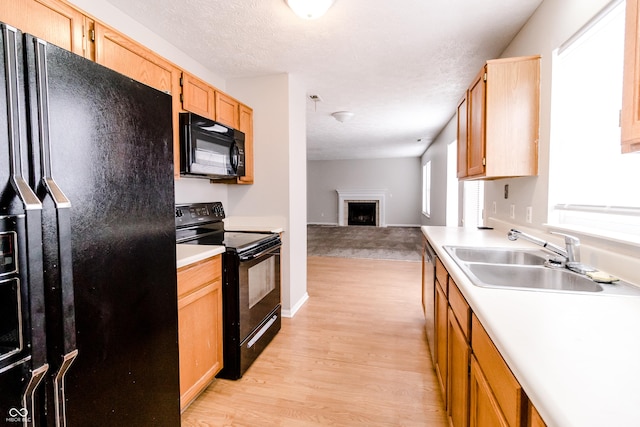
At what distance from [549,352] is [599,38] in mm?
1675

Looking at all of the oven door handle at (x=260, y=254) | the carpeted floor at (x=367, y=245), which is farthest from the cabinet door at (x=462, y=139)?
the carpeted floor at (x=367, y=245)

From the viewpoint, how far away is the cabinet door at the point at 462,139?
255 cm

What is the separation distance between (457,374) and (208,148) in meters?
2.07

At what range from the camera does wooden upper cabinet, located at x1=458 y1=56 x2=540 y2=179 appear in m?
1.95

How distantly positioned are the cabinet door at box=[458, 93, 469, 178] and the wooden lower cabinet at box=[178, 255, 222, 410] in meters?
2.11

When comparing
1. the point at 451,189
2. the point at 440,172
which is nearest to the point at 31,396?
the point at 451,189

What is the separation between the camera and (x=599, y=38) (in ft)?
4.92

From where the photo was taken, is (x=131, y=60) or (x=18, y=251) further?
(x=131, y=60)

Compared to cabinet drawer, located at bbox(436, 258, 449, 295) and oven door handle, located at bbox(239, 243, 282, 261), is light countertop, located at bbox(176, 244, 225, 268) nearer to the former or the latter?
oven door handle, located at bbox(239, 243, 282, 261)

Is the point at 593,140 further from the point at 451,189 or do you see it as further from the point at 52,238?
the point at 451,189

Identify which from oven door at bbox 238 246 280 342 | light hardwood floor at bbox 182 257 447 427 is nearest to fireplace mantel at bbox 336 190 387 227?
light hardwood floor at bbox 182 257 447 427

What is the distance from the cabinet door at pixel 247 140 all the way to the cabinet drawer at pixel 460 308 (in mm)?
2067

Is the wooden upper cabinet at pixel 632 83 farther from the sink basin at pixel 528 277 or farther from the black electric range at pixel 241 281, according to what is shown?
the black electric range at pixel 241 281

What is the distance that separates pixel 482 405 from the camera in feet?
3.11
